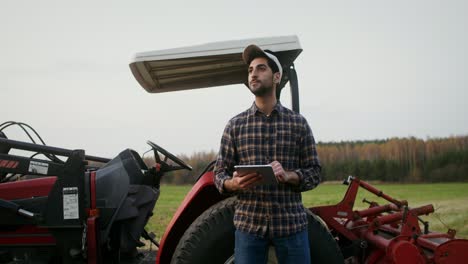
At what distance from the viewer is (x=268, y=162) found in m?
2.13

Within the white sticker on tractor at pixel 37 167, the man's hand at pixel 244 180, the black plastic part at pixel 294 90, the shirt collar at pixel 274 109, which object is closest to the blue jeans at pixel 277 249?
the man's hand at pixel 244 180

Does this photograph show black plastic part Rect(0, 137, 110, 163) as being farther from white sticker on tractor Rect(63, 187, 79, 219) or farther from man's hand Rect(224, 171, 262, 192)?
man's hand Rect(224, 171, 262, 192)

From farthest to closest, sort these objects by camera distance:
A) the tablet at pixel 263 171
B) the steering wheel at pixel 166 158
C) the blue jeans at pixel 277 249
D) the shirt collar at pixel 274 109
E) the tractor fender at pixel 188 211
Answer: the steering wheel at pixel 166 158 → the tractor fender at pixel 188 211 → the shirt collar at pixel 274 109 → the blue jeans at pixel 277 249 → the tablet at pixel 263 171

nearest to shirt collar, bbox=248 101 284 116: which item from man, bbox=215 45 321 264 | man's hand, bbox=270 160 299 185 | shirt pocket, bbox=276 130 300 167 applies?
man, bbox=215 45 321 264

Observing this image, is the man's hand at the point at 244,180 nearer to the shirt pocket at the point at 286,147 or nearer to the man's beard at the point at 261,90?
the shirt pocket at the point at 286,147

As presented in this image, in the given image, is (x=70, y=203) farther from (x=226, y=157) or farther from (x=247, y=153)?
(x=247, y=153)

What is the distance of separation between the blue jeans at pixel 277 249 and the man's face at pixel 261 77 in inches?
27.7

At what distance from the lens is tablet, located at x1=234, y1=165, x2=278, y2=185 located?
183 centimetres

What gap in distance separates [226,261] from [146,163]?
139 centimetres

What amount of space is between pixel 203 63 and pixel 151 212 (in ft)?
4.51

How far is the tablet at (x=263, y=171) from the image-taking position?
72.1 inches

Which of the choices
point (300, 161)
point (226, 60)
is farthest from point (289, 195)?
point (226, 60)

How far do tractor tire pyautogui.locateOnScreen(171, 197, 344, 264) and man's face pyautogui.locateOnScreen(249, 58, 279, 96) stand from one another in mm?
963

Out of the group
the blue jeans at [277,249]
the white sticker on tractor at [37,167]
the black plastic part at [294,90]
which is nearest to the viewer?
the blue jeans at [277,249]
